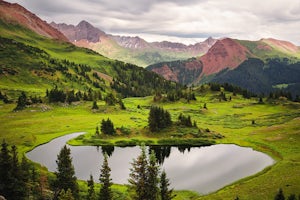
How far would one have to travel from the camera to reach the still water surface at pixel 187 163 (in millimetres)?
79062

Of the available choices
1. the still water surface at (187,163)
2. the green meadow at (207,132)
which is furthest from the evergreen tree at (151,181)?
the still water surface at (187,163)

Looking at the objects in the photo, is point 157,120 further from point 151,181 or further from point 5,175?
point 151,181

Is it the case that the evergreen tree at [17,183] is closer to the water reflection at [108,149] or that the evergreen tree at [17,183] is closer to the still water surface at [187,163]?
the still water surface at [187,163]

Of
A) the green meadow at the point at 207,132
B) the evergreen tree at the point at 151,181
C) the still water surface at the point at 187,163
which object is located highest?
the evergreen tree at the point at 151,181

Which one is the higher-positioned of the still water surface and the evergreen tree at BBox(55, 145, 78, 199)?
the evergreen tree at BBox(55, 145, 78, 199)

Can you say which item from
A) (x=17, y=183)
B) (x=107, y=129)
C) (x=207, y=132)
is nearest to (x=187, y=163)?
(x=207, y=132)

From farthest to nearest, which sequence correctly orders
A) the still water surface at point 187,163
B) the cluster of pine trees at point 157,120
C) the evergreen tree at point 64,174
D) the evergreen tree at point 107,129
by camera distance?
the cluster of pine trees at point 157,120 < the evergreen tree at point 107,129 < the still water surface at point 187,163 < the evergreen tree at point 64,174

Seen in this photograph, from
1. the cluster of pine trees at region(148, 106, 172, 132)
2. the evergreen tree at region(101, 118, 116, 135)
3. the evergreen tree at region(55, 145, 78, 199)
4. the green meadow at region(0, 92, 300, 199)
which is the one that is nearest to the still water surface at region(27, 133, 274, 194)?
the green meadow at region(0, 92, 300, 199)

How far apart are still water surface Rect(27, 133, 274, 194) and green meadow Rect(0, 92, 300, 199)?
412 cm

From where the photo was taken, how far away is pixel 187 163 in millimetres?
94438

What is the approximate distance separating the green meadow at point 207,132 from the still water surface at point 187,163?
4.12 m

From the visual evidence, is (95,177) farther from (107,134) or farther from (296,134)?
(296,134)

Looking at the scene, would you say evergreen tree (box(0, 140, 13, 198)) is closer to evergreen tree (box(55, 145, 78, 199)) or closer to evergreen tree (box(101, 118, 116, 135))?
evergreen tree (box(55, 145, 78, 199))

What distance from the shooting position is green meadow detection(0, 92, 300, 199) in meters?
68.7
